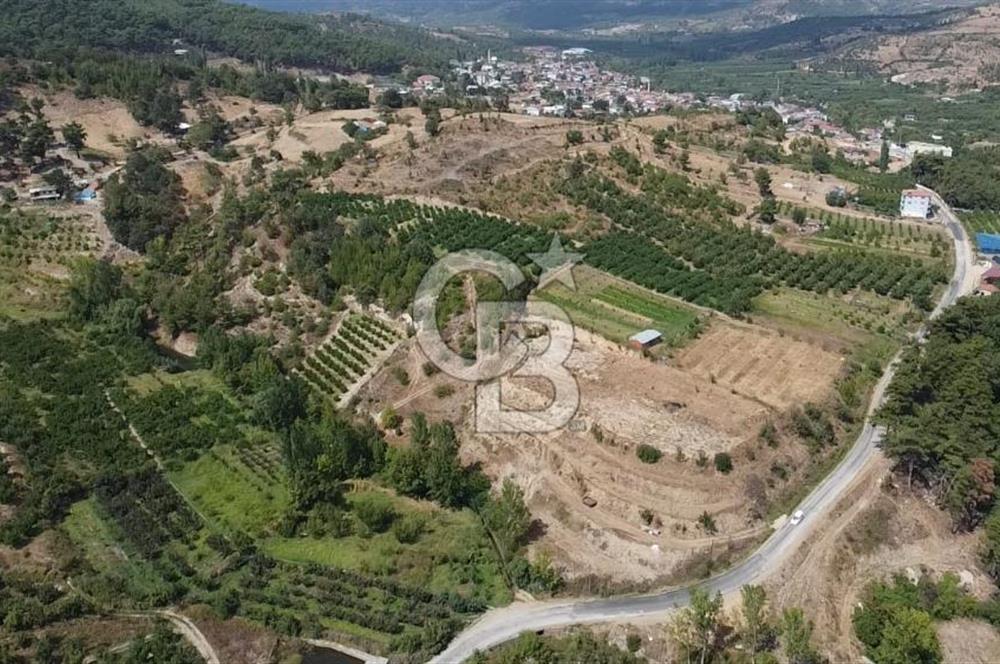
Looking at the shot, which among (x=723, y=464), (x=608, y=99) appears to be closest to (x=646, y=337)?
(x=723, y=464)

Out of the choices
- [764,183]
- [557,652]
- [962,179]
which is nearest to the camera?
[557,652]

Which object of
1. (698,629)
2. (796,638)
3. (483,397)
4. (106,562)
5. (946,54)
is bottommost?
(946,54)

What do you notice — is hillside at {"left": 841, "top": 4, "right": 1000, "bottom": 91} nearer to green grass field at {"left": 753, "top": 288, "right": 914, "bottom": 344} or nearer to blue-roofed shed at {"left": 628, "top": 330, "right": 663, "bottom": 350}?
green grass field at {"left": 753, "top": 288, "right": 914, "bottom": 344}

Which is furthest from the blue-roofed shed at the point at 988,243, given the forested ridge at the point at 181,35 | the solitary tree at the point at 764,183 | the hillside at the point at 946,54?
the hillside at the point at 946,54

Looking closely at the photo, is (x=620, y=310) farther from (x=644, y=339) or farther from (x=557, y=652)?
(x=557, y=652)

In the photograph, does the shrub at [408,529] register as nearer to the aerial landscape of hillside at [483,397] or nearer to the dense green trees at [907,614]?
the aerial landscape of hillside at [483,397]

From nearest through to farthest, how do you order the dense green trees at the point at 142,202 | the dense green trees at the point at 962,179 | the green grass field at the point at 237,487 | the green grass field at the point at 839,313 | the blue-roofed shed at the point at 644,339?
the green grass field at the point at 237,487 < the blue-roofed shed at the point at 644,339 < the green grass field at the point at 839,313 < the dense green trees at the point at 142,202 < the dense green trees at the point at 962,179
